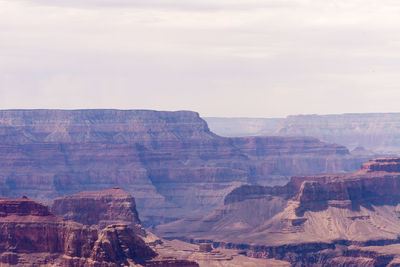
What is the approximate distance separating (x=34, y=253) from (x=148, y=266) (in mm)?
16537

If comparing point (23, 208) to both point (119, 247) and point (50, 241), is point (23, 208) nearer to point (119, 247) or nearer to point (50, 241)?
point (50, 241)

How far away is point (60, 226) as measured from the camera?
504 ft

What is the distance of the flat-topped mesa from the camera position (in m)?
158

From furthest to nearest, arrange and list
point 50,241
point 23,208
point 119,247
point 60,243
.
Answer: point 23,208 < point 50,241 < point 60,243 < point 119,247

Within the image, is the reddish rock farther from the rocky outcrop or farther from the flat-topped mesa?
the flat-topped mesa

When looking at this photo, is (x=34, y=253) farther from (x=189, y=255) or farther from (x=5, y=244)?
(x=189, y=255)

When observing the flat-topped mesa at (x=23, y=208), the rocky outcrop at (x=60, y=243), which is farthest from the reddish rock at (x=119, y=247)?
the flat-topped mesa at (x=23, y=208)

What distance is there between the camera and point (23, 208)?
158m

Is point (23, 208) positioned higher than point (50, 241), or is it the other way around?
point (23, 208)

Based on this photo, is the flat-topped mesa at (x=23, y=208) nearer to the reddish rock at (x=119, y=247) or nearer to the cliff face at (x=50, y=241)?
the cliff face at (x=50, y=241)

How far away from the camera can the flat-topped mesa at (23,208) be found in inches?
6225

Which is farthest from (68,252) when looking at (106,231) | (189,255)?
(189,255)

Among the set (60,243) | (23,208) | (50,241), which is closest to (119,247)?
(60,243)

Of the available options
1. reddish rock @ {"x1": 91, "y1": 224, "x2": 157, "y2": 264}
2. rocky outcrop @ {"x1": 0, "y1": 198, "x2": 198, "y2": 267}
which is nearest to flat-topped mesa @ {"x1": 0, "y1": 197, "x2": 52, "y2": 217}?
rocky outcrop @ {"x1": 0, "y1": 198, "x2": 198, "y2": 267}
